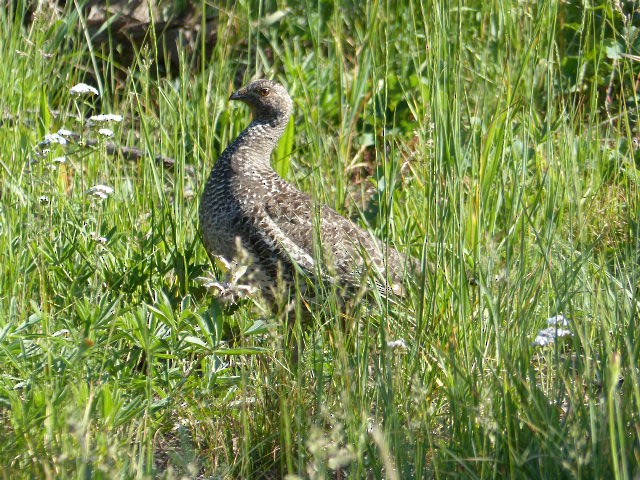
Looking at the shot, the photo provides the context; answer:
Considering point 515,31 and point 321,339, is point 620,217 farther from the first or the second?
point 321,339

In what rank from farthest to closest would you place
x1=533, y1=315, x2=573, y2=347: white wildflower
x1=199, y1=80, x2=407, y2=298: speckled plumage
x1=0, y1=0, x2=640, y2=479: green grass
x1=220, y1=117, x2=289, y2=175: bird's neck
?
x1=220, y1=117, x2=289, y2=175: bird's neck → x1=199, y1=80, x2=407, y2=298: speckled plumage → x1=533, y1=315, x2=573, y2=347: white wildflower → x1=0, y1=0, x2=640, y2=479: green grass

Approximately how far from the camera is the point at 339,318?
3.33 metres

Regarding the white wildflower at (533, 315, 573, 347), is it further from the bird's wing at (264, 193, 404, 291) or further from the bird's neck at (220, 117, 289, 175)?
the bird's neck at (220, 117, 289, 175)

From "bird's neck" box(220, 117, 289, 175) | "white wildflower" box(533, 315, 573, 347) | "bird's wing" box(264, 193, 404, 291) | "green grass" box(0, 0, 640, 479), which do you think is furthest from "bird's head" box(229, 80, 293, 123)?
"white wildflower" box(533, 315, 573, 347)

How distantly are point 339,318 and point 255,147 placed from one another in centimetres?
169

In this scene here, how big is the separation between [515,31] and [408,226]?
5.13 ft

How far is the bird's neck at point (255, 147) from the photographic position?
15.3 ft

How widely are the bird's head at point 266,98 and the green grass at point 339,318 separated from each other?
216mm

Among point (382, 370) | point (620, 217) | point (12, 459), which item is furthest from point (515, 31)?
point (12, 459)

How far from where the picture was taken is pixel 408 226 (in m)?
4.55

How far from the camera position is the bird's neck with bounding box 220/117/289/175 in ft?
15.3

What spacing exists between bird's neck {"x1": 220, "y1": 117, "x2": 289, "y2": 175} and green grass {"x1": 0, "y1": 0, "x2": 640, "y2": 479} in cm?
19

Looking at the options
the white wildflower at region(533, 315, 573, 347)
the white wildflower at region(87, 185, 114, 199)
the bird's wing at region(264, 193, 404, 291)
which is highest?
the white wildflower at region(533, 315, 573, 347)

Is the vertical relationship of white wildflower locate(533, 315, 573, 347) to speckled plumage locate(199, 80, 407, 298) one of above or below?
above
